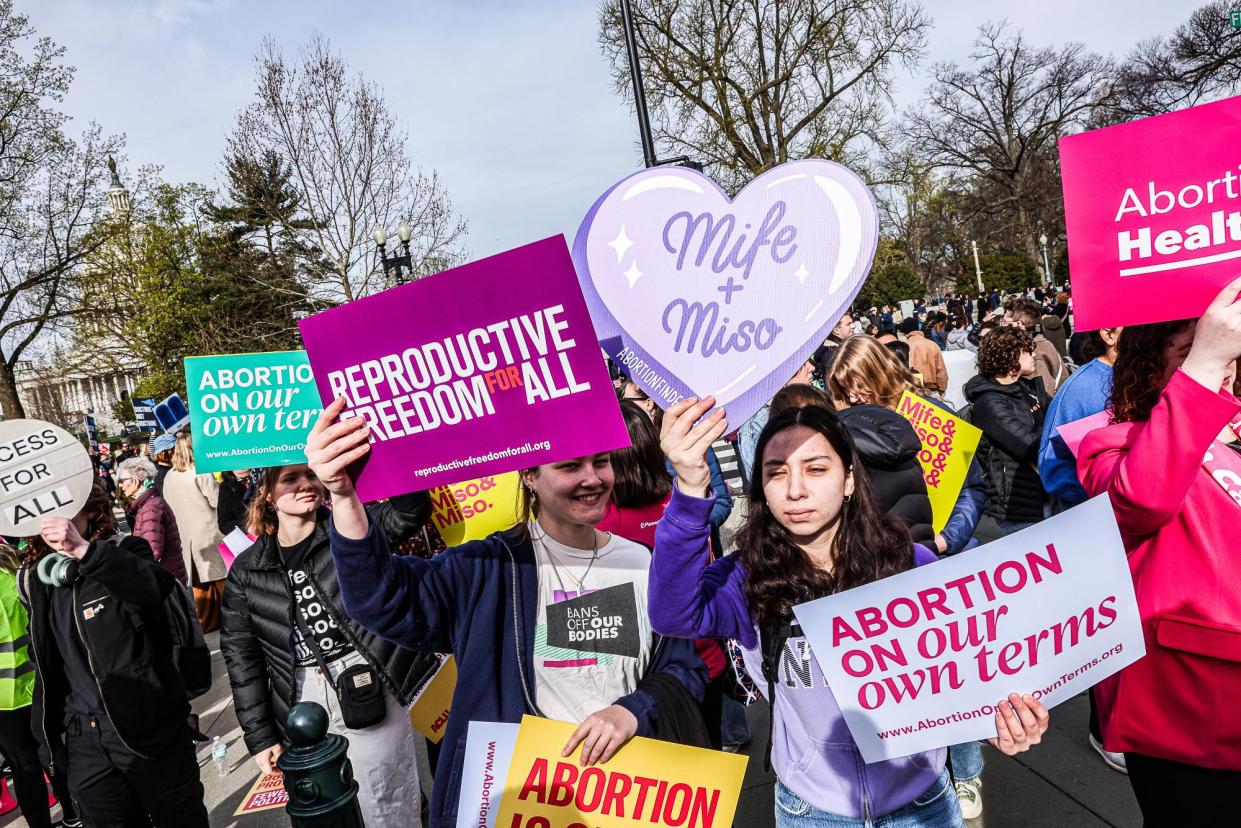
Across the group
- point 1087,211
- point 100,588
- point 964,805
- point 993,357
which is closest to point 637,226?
point 1087,211

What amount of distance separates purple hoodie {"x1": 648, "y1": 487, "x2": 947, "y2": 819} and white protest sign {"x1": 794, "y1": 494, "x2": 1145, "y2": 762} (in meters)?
0.15

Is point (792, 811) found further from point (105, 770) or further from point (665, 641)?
point (105, 770)

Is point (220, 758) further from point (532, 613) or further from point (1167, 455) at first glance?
point (1167, 455)

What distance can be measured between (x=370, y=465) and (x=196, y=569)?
6601mm

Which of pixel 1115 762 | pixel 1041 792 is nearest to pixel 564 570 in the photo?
pixel 1041 792

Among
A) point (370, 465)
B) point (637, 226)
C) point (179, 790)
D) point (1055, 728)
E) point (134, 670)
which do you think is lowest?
point (1055, 728)

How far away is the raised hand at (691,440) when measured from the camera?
6.06ft

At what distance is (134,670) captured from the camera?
10.4ft

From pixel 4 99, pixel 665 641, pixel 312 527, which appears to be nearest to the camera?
pixel 665 641

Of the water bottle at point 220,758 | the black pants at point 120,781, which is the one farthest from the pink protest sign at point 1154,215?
the water bottle at point 220,758

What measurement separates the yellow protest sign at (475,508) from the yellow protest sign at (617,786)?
7.22ft

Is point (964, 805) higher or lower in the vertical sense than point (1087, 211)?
lower

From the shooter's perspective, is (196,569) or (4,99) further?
(4,99)

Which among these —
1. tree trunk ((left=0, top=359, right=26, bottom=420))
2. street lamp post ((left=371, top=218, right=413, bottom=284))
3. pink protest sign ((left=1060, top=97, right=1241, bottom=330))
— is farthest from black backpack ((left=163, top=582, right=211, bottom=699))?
tree trunk ((left=0, top=359, right=26, bottom=420))
